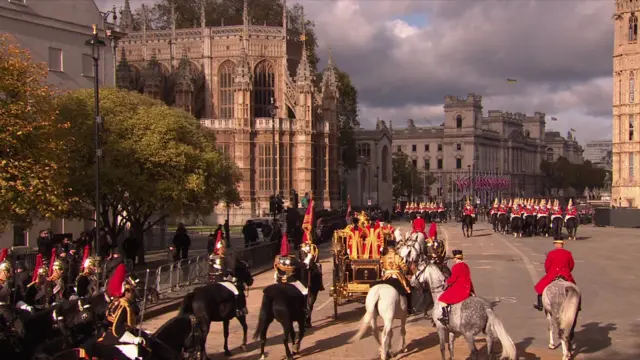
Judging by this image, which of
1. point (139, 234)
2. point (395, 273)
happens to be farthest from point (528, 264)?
point (395, 273)

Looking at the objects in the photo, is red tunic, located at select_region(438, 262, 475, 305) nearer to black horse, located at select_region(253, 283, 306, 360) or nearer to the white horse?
the white horse

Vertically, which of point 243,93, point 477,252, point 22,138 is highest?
point 243,93

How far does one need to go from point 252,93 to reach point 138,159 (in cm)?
3879

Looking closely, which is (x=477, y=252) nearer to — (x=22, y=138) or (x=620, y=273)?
(x=620, y=273)

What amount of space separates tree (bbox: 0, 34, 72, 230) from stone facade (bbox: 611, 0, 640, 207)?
7681 cm

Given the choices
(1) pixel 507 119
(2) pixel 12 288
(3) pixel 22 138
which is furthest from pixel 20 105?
(1) pixel 507 119

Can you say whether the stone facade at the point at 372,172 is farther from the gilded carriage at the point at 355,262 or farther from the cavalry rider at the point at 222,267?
the cavalry rider at the point at 222,267

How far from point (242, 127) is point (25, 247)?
33845 mm

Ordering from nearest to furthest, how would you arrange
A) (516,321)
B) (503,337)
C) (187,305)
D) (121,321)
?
(121,321) → (503,337) → (187,305) → (516,321)

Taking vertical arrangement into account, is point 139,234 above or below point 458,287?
below

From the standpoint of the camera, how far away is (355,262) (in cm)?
1745

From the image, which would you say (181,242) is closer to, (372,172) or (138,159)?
(138,159)

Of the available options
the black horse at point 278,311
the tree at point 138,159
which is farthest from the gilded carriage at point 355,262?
the tree at point 138,159

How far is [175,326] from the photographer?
38.4 feet
